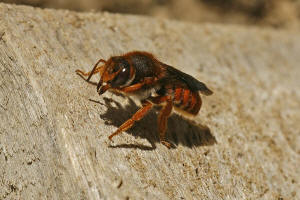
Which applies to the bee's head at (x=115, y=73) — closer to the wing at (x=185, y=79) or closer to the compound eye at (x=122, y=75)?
the compound eye at (x=122, y=75)

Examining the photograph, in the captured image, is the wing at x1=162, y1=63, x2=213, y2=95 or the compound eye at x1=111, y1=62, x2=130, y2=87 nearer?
the compound eye at x1=111, y1=62, x2=130, y2=87

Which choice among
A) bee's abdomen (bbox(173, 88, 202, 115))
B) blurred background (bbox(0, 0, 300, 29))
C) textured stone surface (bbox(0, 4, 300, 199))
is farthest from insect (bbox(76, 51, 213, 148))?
blurred background (bbox(0, 0, 300, 29))

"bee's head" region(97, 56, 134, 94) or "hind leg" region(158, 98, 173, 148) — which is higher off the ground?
"bee's head" region(97, 56, 134, 94)

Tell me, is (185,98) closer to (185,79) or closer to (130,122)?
(185,79)

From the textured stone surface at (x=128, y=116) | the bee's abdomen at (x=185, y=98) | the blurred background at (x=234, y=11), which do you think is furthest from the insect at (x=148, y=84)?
the blurred background at (x=234, y=11)

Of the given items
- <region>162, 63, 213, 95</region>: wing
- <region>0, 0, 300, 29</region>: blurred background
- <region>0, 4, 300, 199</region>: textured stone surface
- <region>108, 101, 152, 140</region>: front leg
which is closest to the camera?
<region>0, 4, 300, 199</region>: textured stone surface

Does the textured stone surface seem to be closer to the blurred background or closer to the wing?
the wing

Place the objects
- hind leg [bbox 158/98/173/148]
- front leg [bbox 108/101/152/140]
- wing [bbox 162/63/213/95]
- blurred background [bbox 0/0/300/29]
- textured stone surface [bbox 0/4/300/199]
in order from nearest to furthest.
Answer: textured stone surface [bbox 0/4/300/199] → front leg [bbox 108/101/152/140] → hind leg [bbox 158/98/173/148] → wing [bbox 162/63/213/95] → blurred background [bbox 0/0/300/29]

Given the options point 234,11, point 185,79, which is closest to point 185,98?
point 185,79
